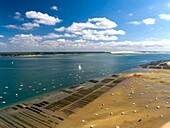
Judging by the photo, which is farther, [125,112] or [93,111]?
[93,111]

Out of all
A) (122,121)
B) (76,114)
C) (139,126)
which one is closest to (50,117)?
(76,114)

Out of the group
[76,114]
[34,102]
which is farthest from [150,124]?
[34,102]

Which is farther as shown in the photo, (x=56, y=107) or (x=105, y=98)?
(x=105, y=98)

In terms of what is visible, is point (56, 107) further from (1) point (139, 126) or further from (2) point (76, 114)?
(1) point (139, 126)

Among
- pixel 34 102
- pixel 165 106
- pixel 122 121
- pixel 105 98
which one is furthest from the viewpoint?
pixel 105 98

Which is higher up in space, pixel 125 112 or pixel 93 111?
pixel 125 112

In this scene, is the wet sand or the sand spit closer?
the wet sand

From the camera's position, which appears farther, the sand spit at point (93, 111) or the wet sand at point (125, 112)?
the sand spit at point (93, 111)

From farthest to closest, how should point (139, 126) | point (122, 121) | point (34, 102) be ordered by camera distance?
point (34, 102) → point (122, 121) → point (139, 126)
